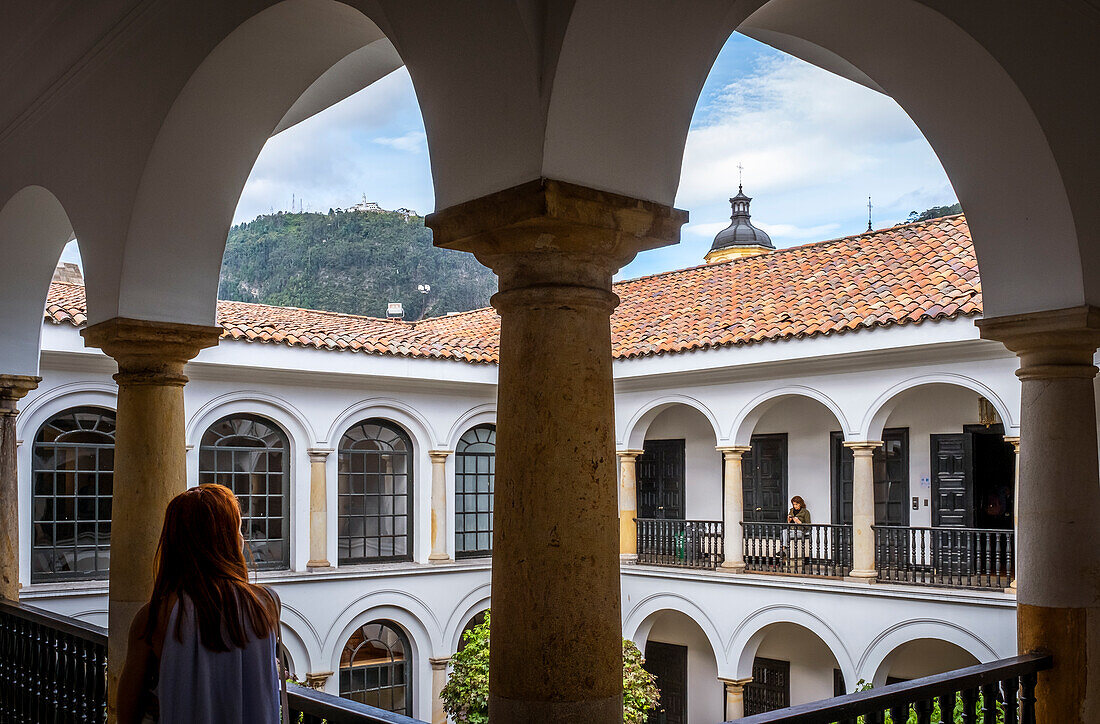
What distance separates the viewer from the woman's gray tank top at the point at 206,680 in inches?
99.3

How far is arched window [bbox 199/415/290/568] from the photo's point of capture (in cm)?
1449

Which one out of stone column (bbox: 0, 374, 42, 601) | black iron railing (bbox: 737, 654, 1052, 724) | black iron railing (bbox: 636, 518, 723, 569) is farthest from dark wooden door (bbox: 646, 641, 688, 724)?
black iron railing (bbox: 737, 654, 1052, 724)

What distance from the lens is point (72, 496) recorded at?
43.3 ft

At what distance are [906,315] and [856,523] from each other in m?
3.03

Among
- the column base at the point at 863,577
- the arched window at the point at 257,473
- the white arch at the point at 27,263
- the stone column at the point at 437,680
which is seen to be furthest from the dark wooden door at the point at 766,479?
the white arch at the point at 27,263

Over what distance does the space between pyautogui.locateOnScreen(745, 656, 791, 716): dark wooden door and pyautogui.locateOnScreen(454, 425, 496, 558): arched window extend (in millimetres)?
4842

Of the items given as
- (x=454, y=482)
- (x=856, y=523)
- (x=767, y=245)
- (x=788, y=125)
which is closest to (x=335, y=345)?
(x=454, y=482)

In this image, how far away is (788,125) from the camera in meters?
52.2

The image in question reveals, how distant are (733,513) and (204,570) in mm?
13310

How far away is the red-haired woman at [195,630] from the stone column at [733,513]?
43.3 feet

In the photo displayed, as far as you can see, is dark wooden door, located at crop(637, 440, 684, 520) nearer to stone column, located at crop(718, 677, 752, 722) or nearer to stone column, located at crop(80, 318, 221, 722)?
stone column, located at crop(718, 677, 752, 722)

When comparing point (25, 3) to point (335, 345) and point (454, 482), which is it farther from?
point (454, 482)

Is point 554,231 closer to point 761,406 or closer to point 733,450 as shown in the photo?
point 761,406

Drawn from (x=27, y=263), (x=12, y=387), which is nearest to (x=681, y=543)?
(x=12, y=387)
